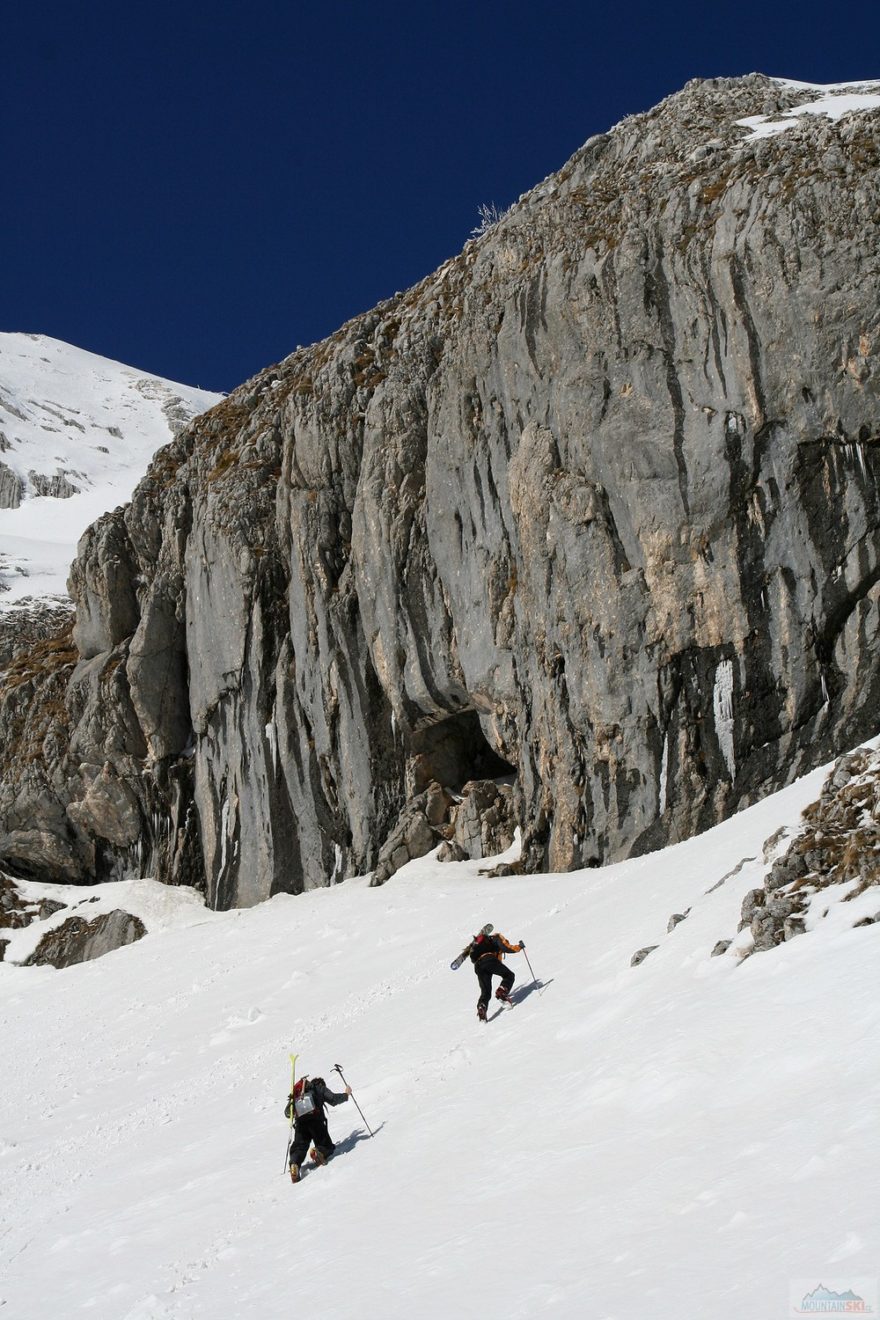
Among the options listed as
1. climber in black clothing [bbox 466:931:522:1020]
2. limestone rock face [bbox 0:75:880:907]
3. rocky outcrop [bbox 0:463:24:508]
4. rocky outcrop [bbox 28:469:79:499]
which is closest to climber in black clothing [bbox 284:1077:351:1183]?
climber in black clothing [bbox 466:931:522:1020]

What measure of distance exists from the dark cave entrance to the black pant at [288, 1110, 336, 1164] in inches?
1010

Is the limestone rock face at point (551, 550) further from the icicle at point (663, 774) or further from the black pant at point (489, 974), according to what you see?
the black pant at point (489, 974)

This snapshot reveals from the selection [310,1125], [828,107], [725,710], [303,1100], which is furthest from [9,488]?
[310,1125]

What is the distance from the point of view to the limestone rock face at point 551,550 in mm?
28516

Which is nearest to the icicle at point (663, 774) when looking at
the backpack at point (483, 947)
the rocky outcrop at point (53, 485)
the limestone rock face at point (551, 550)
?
the limestone rock face at point (551, 550)

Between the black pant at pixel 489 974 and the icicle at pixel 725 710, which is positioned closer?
the black pant at pixel 489 974

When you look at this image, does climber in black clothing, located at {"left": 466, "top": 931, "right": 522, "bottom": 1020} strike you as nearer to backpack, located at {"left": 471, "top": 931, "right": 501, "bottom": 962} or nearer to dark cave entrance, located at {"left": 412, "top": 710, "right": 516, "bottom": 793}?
backpack, located at {"left": 471, "top": 931, "right": 501, "bottom": 962}

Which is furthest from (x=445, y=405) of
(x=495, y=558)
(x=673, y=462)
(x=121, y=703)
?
(x=121, y=703)

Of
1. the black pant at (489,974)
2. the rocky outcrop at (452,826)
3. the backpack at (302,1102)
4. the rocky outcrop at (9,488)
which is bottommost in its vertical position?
the backpack at (302,1102)

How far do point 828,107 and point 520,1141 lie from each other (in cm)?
3490

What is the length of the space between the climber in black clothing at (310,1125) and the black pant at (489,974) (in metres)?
3.19

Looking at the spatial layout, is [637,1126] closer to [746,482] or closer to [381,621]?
[746,482]

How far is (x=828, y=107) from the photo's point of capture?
116 ft

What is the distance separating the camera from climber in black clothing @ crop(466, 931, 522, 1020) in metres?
16.6
